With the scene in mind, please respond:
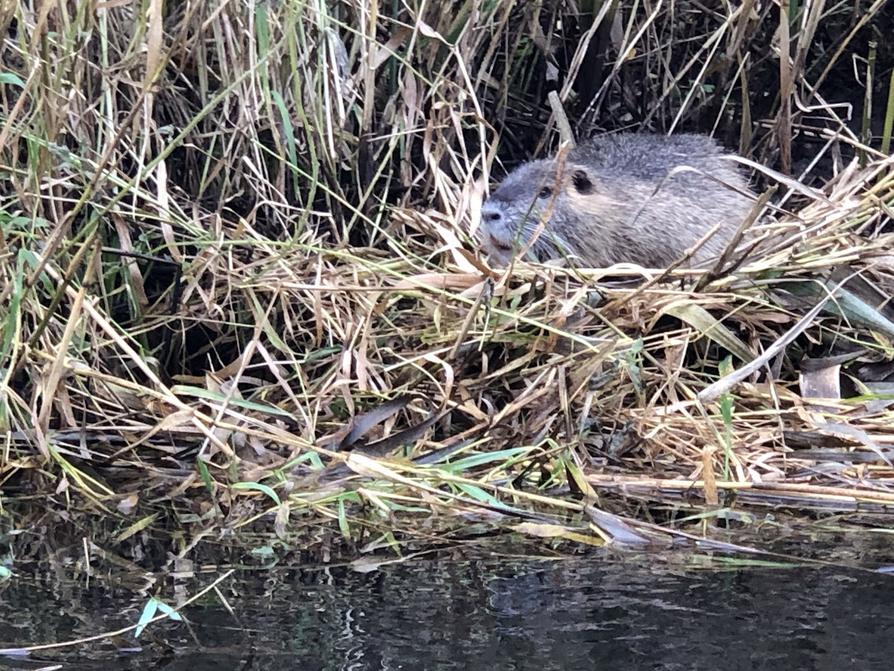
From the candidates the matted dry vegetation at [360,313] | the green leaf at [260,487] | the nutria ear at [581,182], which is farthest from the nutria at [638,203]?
the green leaf at [260,487]

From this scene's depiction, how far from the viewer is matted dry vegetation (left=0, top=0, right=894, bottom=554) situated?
2.24 metres

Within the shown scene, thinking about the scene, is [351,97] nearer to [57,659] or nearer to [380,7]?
[380,7]

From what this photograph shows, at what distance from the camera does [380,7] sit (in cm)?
328

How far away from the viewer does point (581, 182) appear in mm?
3449

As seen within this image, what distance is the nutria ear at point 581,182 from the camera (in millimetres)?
3414

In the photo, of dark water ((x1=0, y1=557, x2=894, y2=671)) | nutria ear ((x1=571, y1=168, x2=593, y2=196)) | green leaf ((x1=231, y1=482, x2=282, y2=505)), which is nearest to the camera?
dark water ((x1=0, y1=557, x2=894, y2=671))

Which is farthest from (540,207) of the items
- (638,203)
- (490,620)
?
(490,620)

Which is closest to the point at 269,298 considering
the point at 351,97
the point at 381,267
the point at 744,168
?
the point at 381,267

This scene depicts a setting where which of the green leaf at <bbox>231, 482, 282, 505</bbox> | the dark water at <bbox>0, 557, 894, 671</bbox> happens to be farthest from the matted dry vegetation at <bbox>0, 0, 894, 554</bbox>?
the dark water at <bbox>0, 557, 894, 671</bbox>

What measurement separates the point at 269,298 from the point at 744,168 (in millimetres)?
1580

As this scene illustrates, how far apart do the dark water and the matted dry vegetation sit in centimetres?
20

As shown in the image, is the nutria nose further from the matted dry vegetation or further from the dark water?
the dark water

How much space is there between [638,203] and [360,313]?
1068 mm

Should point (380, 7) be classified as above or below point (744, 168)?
above
